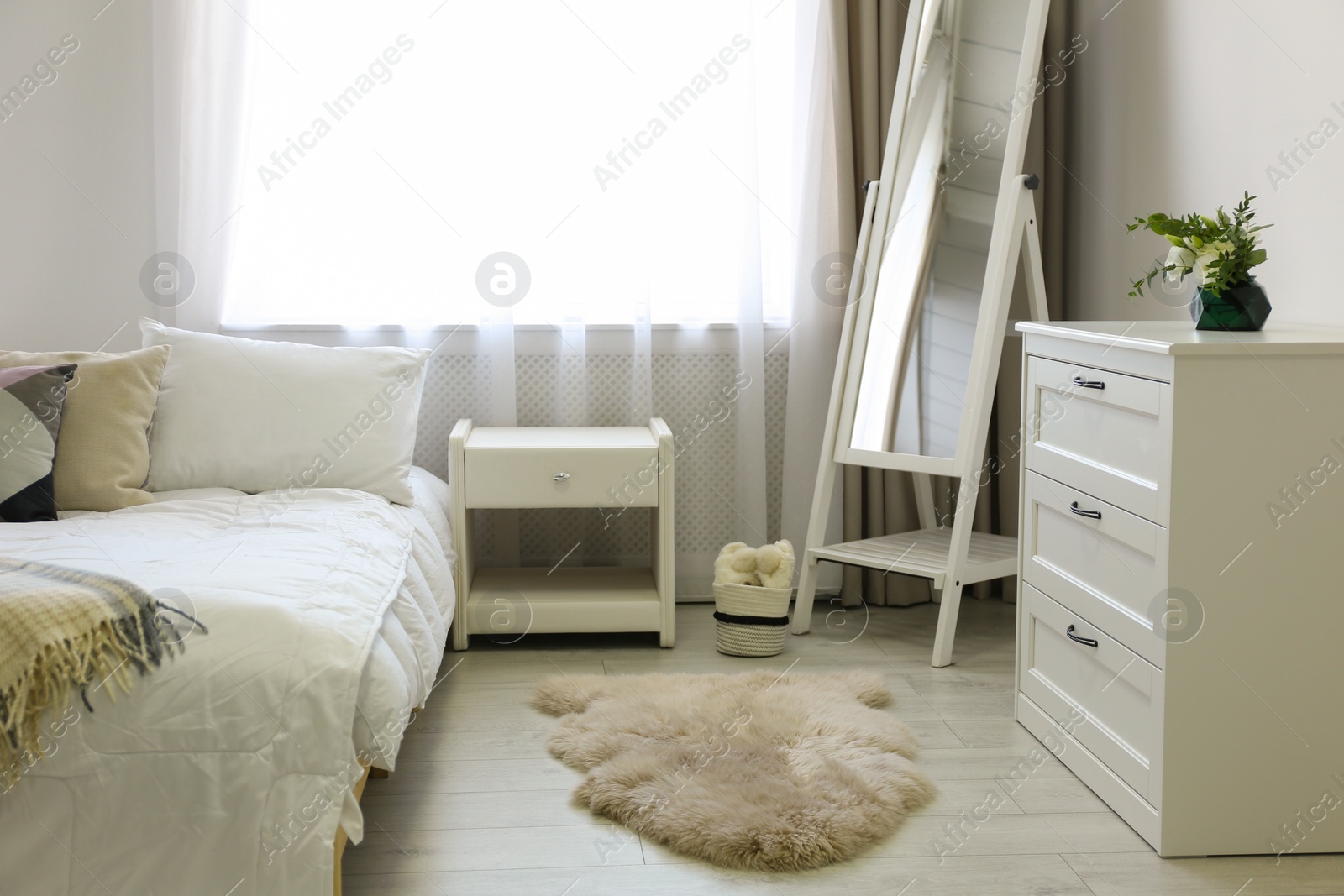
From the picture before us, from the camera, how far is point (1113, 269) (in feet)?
9.04

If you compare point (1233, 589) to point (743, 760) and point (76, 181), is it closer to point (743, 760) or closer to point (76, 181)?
point (743, 760)

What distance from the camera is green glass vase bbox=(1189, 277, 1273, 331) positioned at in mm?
1821

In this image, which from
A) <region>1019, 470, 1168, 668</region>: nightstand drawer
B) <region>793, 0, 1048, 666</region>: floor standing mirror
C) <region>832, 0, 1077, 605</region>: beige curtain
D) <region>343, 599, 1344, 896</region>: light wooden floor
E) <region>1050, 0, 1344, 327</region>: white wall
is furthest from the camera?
<region>832, 0, 1077, 605</region>: beige curtain

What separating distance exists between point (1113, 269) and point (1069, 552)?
1.13 m

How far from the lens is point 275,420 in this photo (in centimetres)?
242

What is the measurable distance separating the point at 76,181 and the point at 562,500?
1630mm

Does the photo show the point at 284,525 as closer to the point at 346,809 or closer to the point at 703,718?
the point at 346,809

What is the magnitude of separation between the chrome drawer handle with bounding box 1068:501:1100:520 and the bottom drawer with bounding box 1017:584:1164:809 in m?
0.19

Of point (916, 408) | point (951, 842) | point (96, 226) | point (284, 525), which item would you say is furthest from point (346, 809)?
point (96, 226)

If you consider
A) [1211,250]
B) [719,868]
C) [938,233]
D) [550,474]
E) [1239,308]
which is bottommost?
[719,868]

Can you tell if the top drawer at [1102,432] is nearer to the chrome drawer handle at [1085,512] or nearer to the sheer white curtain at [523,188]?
the chrome drawer handle at [1085,512]

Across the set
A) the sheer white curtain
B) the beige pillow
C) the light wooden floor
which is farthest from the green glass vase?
the beige pillow

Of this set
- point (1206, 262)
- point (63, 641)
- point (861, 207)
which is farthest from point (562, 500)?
point (1206, 262)

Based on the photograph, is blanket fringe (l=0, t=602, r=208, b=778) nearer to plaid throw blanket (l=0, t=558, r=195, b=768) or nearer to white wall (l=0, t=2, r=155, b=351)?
plaid throw blanket (l=0, t=558, r=195, b=768)
